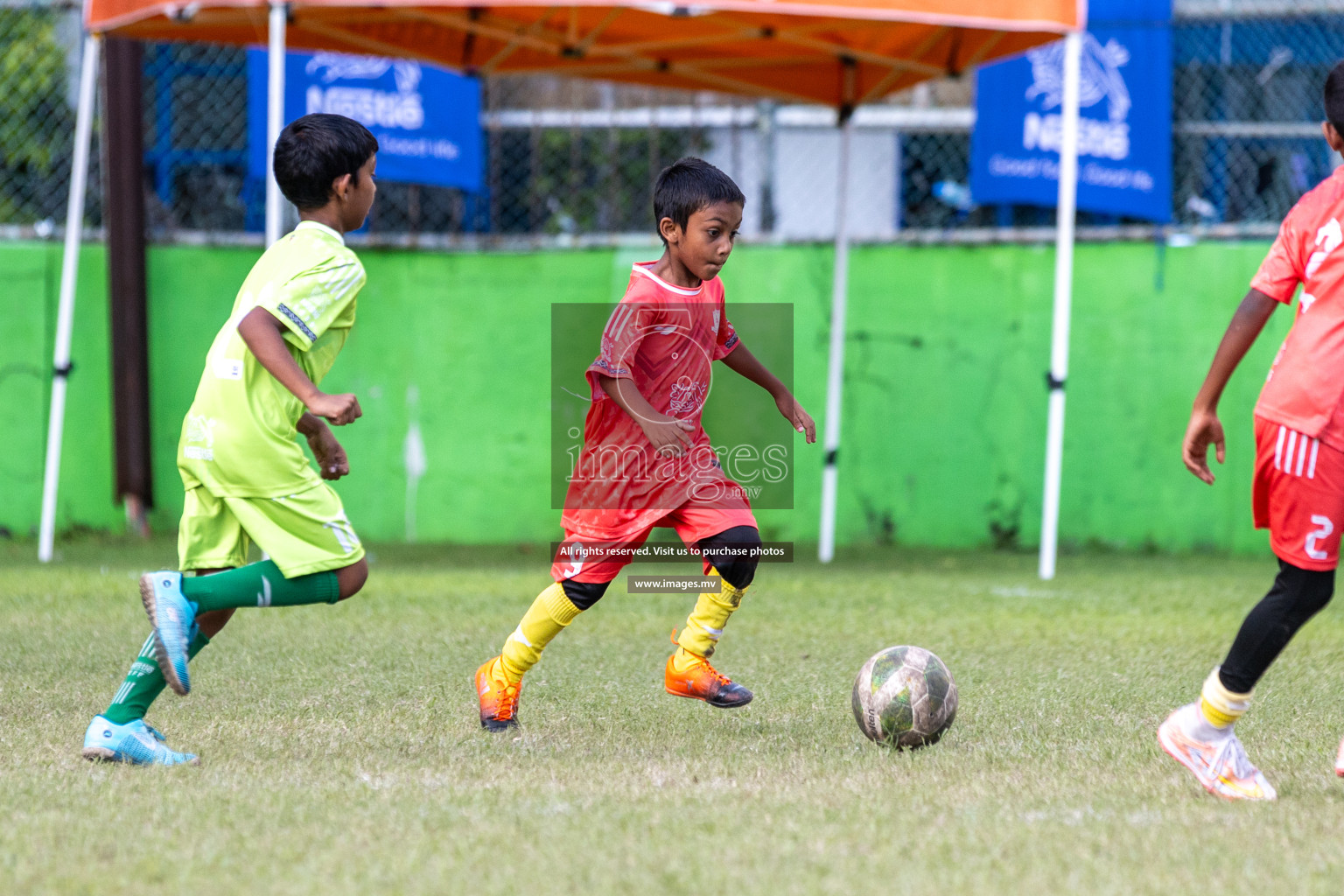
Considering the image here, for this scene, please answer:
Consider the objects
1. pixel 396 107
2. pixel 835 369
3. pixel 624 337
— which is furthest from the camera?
pixel 396 107

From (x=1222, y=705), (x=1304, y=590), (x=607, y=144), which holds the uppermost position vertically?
(x=607, y=144)

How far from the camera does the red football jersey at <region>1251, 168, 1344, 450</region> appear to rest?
10.4 ft

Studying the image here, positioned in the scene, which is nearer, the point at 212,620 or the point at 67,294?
the point at 212,620

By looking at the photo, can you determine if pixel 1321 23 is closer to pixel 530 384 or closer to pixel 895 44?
pixel 895 44

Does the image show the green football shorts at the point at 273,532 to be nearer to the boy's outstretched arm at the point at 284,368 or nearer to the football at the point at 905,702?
the boy's outstretched arm at the point at 284,368

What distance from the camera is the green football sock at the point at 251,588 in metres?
3.54

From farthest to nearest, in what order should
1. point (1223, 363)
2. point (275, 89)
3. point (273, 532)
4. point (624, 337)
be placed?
point (275, 89), point (624, 337), point (273, 532), point (1223, 363)

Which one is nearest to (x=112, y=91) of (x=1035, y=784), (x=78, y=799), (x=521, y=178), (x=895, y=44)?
(x=521, y=178)

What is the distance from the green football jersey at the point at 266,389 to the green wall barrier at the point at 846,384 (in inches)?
221

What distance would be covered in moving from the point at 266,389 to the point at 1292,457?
2416 mm

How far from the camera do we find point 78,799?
10.3 ft

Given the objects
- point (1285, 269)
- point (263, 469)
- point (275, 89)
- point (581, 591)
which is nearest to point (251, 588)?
point (263, 469)

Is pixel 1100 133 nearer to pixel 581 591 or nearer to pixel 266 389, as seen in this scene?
pixel 581 591

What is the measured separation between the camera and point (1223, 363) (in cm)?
328
